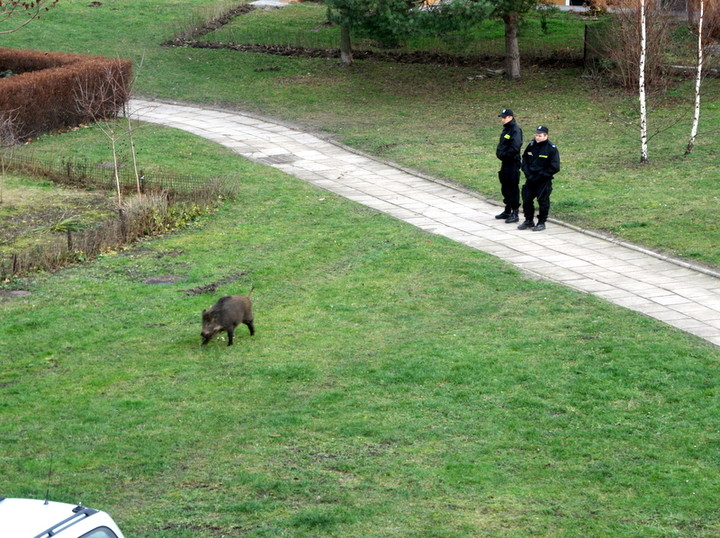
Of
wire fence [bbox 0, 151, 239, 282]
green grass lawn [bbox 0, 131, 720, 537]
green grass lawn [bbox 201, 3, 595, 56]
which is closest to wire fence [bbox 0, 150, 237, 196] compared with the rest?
wire fence [bbox 0, 151, 239, 282]

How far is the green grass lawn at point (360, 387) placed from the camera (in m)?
7.57

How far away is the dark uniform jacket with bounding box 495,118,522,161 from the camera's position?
51.7ft

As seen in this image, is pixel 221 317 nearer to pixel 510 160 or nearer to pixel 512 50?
pixel 510 160

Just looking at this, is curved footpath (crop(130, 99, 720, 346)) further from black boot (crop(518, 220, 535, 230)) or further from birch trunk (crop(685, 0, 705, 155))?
birch trunk (crop(685, 0, 705, 155))

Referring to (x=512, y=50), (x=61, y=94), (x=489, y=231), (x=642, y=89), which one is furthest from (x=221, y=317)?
(x=512, y=50)

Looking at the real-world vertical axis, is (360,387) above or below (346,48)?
below

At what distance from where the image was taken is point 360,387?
985 centimetres

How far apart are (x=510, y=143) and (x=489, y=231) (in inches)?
60.0

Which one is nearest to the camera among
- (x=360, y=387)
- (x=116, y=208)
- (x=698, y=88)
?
(x=360, y=387)

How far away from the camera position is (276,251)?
1484cm

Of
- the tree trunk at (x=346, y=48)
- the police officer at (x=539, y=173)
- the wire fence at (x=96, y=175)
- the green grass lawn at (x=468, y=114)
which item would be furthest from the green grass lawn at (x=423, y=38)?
the police officer at (x=539, y=173)

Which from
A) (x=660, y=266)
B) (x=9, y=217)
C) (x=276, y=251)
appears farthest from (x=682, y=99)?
(x=9, y=217)

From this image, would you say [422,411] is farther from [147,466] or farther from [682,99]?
[682,99]

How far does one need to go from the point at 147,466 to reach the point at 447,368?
3.48m
